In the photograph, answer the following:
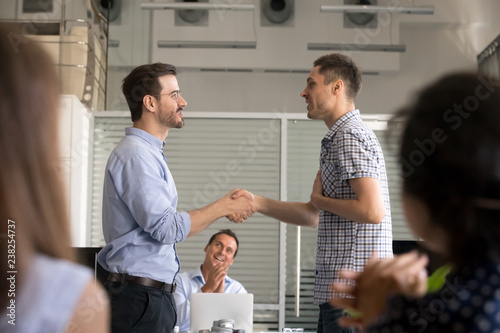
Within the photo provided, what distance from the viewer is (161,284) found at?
102 inches

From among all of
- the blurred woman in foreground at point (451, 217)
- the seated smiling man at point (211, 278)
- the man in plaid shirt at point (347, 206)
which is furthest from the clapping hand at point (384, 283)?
the seated smiling man at point (211, 278)

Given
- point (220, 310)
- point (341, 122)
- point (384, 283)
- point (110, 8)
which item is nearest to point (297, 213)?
point (341, 122)

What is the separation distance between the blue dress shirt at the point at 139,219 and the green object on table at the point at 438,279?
5.43 ft

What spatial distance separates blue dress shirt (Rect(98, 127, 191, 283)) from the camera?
255 centimetres

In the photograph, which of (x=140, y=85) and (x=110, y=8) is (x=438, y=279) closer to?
(x=140, y=85)

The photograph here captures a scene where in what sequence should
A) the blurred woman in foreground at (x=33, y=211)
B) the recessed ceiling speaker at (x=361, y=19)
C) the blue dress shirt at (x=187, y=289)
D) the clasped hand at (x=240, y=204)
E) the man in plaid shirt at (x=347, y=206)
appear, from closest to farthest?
1. the blurred woman in foreground at (x=33, y=211)
2. the man in plaid shirt at (x=347, y=206)
3. the clasped hand at (x=240, y=204)
4. the blue dress shirt at (x=187, y=289)
5. the recessed ceiling speaker at (x=361, y=19)

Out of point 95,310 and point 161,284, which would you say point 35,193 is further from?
point 161,284

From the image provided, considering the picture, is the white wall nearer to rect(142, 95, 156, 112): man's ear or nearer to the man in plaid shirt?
rect(142, 95, 156, 112): man's ear

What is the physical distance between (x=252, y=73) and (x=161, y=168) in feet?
14.8

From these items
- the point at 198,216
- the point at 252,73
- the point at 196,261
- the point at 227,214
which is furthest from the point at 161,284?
the point at 252,73

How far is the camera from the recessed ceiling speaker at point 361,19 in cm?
696

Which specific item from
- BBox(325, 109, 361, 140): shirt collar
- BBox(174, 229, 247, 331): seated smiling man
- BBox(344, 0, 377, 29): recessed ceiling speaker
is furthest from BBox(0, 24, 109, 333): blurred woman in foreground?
BBox(344, 0, 377, 29): recessed ceiling speaker

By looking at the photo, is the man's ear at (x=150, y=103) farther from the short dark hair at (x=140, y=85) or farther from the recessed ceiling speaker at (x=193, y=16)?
the recessed ceiling speaker at (x=193, y=16)

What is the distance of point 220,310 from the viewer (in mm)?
3365
